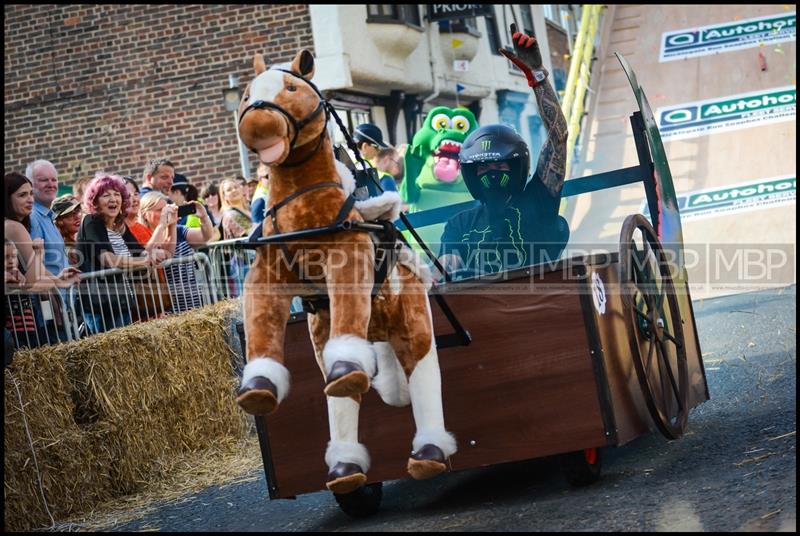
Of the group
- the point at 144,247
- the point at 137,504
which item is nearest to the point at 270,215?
the point at 137,504

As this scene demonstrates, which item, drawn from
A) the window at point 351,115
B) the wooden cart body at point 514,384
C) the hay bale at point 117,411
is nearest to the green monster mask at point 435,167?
the hay bale at point 117,411

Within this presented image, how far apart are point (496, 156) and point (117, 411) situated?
114 inches

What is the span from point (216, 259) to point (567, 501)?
467cm

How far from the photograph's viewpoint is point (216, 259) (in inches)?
367

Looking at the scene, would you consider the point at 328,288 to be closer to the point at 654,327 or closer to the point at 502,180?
the point at 654,327

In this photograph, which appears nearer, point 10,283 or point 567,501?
point 567,501

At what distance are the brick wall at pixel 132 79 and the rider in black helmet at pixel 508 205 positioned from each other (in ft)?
34.4

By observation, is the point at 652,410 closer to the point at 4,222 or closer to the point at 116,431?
the point at 116,431

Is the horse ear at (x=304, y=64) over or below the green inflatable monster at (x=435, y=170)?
over

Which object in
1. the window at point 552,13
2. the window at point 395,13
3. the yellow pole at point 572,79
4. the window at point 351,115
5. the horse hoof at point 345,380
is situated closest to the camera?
the horse hoof at point 345,380

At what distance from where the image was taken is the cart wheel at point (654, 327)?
5582mm

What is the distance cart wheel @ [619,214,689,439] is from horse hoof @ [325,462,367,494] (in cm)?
143

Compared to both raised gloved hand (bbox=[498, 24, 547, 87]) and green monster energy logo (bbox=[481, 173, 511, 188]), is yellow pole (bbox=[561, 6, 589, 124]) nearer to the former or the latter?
green monster energy logo (bbox=[481, 173, 511, 188])

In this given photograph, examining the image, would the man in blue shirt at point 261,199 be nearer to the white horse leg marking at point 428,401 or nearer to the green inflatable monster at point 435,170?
the green inflatable monster at point 435,170
